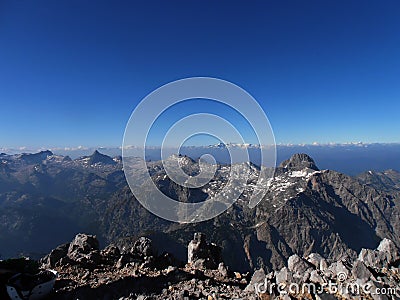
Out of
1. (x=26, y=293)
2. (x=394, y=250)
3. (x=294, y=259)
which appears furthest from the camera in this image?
(x=294, y=259)

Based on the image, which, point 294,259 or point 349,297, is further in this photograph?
point 294,259

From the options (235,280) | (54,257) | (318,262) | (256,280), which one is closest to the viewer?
(256,280)

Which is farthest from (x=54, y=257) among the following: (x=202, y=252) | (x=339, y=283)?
(x=339, y=283)

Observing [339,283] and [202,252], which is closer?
[339,283]

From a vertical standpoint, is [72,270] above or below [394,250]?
below

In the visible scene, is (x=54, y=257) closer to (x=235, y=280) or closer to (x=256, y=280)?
(x=235, y=280)

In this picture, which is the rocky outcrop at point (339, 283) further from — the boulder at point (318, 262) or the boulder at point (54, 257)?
the boulder at point (54, 257)

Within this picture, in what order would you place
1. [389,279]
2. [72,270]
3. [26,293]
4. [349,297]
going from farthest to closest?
1. [72,270]
2. [389,279]
3. [26,293]
4. [349,297]

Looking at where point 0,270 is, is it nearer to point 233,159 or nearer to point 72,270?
point 72,270

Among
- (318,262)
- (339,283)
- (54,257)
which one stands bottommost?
(54,257)

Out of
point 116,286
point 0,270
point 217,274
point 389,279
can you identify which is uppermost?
point 0,270

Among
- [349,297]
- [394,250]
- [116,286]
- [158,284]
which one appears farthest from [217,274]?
[394,250]

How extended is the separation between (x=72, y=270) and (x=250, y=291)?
12254 millimetres

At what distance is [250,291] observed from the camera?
12.1 metres
